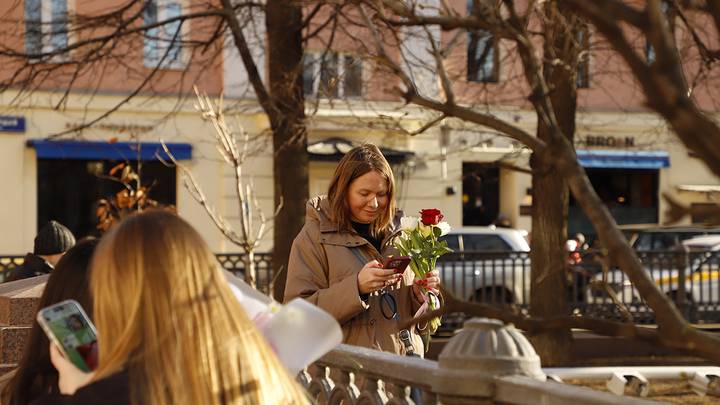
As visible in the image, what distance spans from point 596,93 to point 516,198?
3228 millimetres

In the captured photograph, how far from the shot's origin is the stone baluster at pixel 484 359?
4.30 metres

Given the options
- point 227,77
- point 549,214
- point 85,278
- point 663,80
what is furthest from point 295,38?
point 227,77

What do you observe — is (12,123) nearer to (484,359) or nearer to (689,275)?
(689,275)

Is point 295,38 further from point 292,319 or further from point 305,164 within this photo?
point 292,319

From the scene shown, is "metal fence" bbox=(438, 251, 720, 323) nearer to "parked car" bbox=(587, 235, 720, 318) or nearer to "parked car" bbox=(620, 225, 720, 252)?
"parked car" bbox=(587, 235, 720, 318)

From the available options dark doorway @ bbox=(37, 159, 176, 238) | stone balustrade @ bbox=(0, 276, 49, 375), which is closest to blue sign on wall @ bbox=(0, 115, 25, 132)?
dark doorway @ bbox=(37, 159, 176, 238)

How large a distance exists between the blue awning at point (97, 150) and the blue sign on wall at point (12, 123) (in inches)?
13.7

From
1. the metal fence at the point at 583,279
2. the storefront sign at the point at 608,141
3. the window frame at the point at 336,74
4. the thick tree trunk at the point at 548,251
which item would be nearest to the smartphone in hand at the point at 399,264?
the window frame at the point at 336,74

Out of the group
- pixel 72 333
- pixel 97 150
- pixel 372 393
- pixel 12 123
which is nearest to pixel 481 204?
pixel 97 150

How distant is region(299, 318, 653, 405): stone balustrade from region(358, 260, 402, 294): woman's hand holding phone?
44cm

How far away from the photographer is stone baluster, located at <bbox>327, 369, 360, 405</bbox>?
18.1ft

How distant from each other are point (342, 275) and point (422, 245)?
38 cm

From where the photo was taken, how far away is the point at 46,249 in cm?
941

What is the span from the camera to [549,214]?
589 inches
